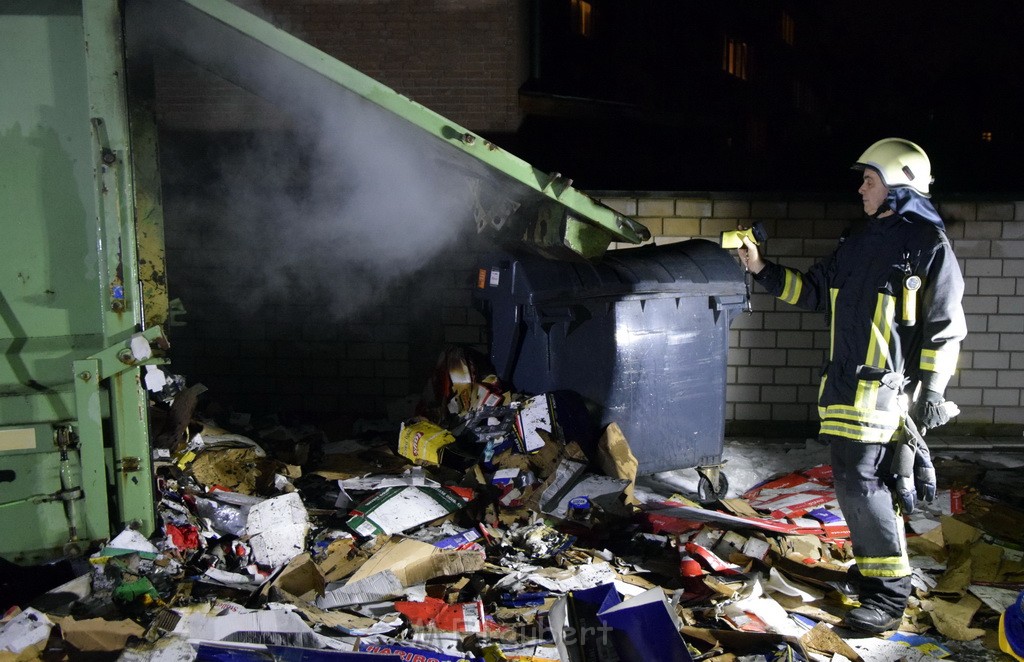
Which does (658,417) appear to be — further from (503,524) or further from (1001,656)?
(1001,656)

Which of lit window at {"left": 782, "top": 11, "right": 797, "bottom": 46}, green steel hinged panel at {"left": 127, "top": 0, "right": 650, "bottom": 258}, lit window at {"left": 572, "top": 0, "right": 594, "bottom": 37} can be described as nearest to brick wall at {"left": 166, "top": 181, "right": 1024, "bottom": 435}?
green steel hinged panel at {"left": 127, "top": 0, "right": 650, "bottom": 258}

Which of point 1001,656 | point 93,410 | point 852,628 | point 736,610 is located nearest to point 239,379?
point 93,410

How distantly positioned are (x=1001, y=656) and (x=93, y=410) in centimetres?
351

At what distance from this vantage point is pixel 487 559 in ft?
11.8

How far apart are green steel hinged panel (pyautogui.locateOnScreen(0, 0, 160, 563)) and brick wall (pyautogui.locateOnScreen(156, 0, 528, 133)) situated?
11.5 ft

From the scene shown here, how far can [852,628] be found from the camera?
3.15m

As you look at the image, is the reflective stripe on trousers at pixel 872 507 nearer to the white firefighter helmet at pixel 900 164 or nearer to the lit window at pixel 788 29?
the white firefighter helmet at pixel 900 164

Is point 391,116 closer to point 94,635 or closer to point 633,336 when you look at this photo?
point 633,336

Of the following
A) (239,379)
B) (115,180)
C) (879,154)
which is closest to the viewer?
(115,180)

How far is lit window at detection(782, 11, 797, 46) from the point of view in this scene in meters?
12.1

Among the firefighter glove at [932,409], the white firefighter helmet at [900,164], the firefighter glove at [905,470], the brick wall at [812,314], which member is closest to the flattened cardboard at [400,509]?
the firefighter glove at [905,470]

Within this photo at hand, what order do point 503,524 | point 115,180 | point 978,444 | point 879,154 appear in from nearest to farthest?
1. point 115,180
2. point 879,154
3. point 503,524
4. point 978,444

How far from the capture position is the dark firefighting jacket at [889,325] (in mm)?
2963

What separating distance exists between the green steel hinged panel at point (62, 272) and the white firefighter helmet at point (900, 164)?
2.89 m
